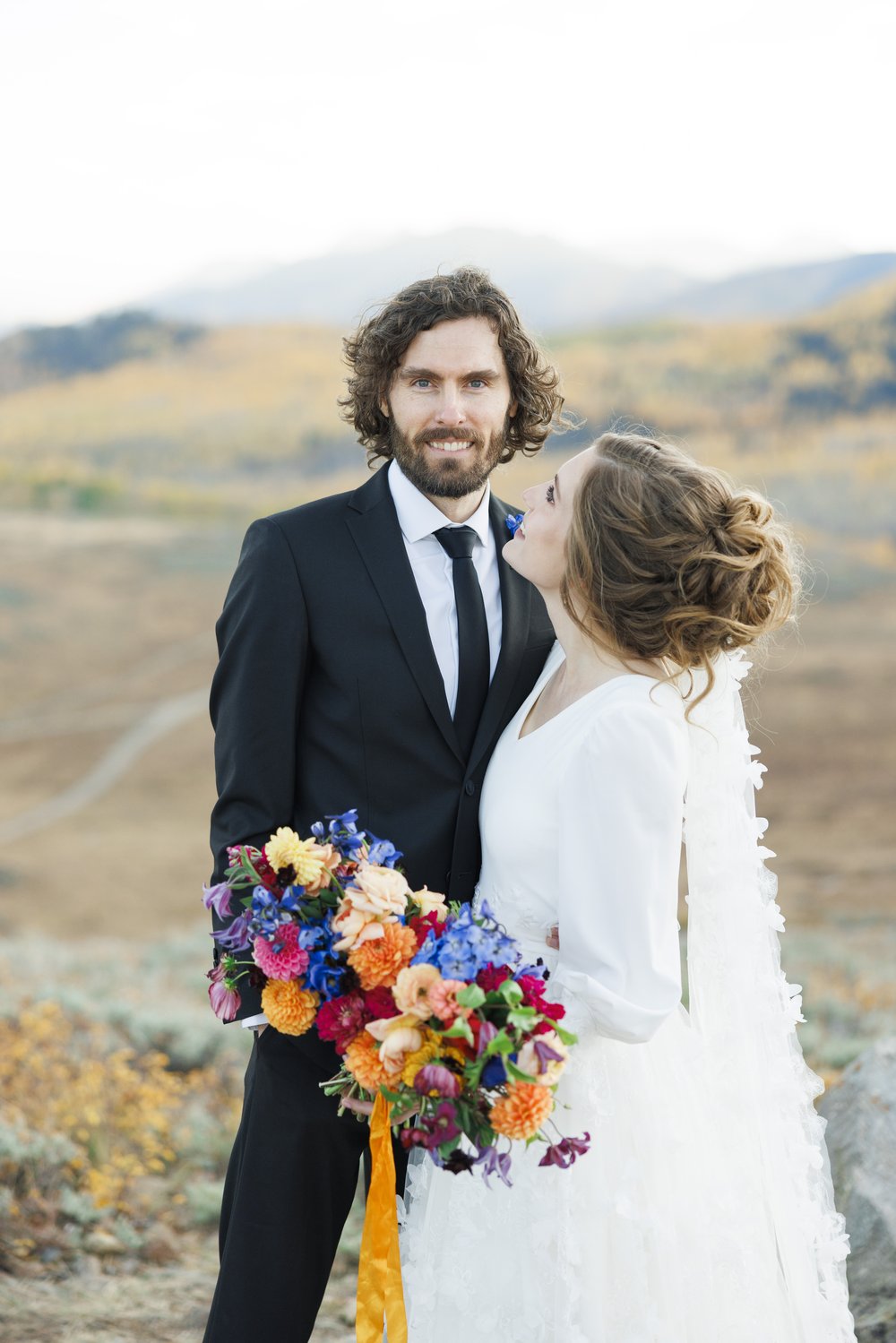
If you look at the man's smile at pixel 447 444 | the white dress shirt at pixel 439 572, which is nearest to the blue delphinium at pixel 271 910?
the white dress shirt at pixel 439 572

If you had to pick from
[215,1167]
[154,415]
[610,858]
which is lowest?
[215,1167]

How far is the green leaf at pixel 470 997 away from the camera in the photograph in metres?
1.91

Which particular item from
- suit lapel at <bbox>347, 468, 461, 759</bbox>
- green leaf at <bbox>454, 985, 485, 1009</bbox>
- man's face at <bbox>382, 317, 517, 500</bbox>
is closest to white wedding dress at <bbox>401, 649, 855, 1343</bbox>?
suit lapel at <bbox>347, 468, 461, 759</bbox>

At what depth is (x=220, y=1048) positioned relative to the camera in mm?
5930

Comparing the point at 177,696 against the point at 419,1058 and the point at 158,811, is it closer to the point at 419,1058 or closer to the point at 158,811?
the point at 158,811

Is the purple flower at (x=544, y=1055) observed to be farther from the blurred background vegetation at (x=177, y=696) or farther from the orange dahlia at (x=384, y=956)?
the blurred background vegetation at (x=177, y=696)

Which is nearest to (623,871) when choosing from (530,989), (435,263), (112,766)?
(530,989)

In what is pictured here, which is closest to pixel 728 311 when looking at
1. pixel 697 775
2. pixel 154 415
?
pixel 154 415

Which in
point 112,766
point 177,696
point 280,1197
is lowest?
point 112,766

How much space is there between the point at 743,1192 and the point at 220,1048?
388 centimetres

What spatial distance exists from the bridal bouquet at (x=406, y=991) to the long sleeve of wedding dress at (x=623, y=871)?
279 millimetres

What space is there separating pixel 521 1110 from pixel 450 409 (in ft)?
5.60

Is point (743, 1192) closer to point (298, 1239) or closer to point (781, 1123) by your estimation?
point (781, 1123)

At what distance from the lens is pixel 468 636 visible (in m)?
2.89
